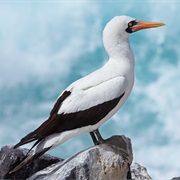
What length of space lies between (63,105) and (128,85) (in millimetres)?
1173

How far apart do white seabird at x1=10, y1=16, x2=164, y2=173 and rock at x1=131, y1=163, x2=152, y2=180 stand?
2022mm

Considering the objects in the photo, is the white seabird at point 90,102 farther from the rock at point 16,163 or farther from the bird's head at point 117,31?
the rock at point 16,163

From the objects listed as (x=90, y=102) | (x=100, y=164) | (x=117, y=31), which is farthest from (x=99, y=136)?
(x=117, y=31)

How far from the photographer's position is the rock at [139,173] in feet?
36.8

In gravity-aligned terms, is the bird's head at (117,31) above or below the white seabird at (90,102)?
above

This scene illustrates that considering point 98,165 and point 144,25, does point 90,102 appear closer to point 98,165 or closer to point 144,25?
point 98,165

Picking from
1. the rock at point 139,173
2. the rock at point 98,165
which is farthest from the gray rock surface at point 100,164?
the rock at point 139,173

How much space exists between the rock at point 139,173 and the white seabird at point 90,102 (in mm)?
2022

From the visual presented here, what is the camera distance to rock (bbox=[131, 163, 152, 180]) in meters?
11.2

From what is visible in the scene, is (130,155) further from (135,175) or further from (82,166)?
(135,175)

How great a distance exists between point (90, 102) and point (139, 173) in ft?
9.23

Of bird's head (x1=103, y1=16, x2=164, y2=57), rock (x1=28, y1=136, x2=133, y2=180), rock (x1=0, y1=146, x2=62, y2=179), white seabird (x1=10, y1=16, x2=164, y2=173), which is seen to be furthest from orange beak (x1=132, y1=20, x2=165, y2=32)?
rock (x1=0, y1=146, x2=62, y2=179)

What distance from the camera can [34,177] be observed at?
1004cm

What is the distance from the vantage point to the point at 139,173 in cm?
1137
